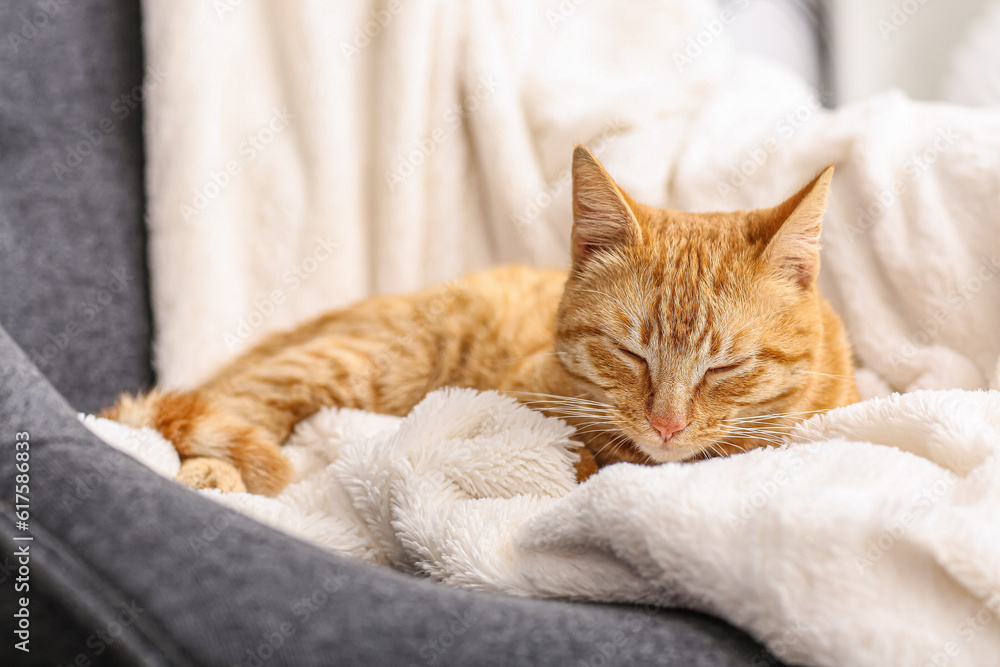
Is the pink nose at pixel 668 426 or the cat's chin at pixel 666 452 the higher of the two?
the pink nose at pixel 668 426

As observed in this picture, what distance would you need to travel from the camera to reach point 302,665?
0.72m

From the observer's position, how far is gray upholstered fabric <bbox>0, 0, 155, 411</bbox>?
1.66 m

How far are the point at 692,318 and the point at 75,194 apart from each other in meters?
1.56

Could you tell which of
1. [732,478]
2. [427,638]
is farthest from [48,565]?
[732,478]

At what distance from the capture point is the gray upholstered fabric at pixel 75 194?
5.45 feet

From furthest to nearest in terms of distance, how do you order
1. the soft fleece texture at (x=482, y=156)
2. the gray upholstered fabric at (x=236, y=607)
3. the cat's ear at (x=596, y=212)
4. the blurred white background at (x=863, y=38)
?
Result: the blurred white background at (x=863, y=38)
the soft fleece texture at (x=482, y=156)
the cat's ear at (x=596, y=212)
the gray upholstered fabric at (x=236, y=607)

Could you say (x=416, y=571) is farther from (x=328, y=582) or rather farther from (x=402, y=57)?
(x=402, y=57)

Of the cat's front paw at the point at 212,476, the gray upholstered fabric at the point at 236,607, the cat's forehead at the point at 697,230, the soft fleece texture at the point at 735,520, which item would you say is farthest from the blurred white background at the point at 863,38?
the gray upholstered fabric at the point at 236,607

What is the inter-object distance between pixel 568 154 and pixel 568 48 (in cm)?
55

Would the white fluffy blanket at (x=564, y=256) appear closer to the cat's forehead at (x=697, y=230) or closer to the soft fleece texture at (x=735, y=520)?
the soft fleece texture at (x=735, y=520)

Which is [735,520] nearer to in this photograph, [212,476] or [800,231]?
[800,231]

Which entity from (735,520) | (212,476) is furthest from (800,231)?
(212,476)

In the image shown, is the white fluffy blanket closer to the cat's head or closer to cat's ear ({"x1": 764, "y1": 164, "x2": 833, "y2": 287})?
the cat's head

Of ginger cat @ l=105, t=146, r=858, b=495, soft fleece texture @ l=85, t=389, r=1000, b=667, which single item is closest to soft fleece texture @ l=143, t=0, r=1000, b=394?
ginger cat @ l=105, t=146, r=858, b=495
